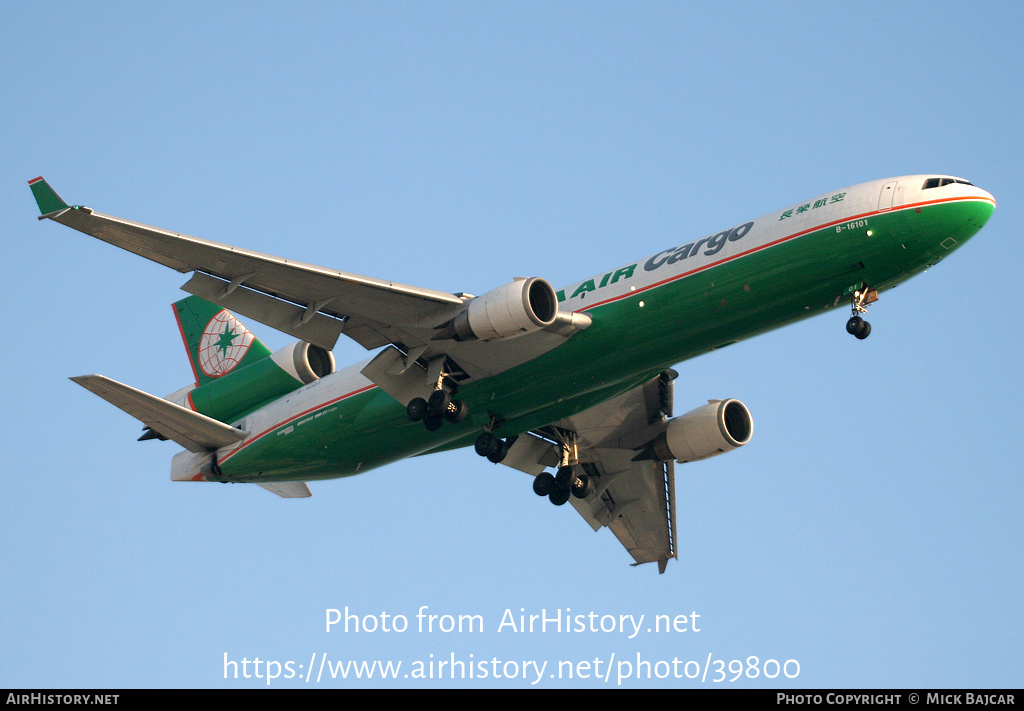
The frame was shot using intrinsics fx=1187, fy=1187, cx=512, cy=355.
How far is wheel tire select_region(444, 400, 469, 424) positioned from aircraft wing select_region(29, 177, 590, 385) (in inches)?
33.6

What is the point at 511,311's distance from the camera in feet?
96.2

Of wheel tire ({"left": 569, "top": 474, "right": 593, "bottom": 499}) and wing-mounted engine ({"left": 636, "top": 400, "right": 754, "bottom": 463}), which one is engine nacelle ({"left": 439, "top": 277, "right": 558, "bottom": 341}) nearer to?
wing-mounted engine ({"left": 636, "top": 400, "right": 754, "bottom": 463})

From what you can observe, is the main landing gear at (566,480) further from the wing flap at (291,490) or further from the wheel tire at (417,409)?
the wing flap at (291,490)

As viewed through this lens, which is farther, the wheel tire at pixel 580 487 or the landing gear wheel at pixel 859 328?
the wheel tire at pixel 580 487

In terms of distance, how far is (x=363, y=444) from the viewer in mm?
34812

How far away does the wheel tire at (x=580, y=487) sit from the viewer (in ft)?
125

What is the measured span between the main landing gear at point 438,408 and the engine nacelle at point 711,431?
329 inches

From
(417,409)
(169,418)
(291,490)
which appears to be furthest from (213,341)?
(417,409)

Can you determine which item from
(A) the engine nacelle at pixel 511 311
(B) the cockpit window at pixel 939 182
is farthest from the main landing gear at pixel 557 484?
(B) the cockpit window at pixel 939 182

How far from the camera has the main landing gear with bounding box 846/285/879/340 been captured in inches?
1139

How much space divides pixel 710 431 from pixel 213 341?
1692cm
